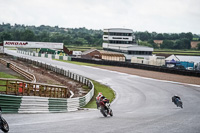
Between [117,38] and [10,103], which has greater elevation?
[117,38]

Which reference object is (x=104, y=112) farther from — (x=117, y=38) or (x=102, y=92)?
(x=117, y=38)

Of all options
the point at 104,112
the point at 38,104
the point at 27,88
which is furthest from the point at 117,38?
the point at 104,112

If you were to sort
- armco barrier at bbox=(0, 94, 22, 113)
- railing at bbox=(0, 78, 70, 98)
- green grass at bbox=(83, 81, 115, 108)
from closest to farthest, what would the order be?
armco barrier at bbox=(0, 94, 22, 113)
railing at bbox=(0, 78, 70, 98)
green grass at bbox=(83, 81, 115, 108)

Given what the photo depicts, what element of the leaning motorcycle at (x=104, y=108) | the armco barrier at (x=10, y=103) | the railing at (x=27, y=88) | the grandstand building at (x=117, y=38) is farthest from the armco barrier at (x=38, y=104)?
the grandstand building at (x=117, y=38)

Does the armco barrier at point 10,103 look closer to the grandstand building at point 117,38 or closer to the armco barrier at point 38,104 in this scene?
the armco barrier at point 38,104

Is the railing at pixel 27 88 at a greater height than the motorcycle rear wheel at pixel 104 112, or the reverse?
the railing at pixel 27 88

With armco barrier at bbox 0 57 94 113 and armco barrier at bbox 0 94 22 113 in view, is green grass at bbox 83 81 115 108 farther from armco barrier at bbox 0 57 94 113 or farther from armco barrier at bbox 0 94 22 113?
armco barrier at bbox 0 94 22 113

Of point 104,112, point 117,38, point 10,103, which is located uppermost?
point 117,38

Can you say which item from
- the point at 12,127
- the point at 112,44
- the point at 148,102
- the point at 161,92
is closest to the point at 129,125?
the point at 12,127

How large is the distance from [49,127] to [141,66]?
167 feet

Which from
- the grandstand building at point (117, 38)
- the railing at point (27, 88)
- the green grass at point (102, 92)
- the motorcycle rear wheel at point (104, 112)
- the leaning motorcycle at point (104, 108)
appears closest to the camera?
the leaning motorcycle at point (104, 108)

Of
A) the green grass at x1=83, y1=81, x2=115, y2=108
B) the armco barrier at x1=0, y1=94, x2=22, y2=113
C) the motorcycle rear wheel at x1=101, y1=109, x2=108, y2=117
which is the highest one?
the armco barrier at x1=0, y1=94, x2=22, y2=113

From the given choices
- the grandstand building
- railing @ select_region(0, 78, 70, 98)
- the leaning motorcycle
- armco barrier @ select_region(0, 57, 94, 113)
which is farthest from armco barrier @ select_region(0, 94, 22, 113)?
the grandstand building

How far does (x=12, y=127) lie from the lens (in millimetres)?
12492
